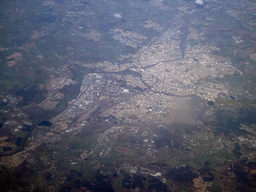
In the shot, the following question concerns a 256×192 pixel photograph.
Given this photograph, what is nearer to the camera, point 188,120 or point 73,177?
point 73,177

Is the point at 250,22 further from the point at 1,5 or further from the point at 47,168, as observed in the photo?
the point at 1,5

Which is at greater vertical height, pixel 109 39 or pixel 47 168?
pixel 109 39

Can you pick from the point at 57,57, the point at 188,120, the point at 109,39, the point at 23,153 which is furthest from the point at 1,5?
the point at 188,120

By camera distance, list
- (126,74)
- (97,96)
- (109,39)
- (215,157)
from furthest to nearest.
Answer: (109,39)
(126,74)
(97,96)
(215,157)

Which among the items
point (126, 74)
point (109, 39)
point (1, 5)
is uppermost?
point (1, 5)

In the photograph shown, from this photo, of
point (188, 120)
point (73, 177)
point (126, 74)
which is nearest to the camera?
point (73, 177)

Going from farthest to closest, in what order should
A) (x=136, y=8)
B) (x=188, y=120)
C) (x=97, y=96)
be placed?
(x=136, y=8), (x=97, y=96), (x=188, y=120)

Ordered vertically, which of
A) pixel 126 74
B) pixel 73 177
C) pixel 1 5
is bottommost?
pixel 73 177

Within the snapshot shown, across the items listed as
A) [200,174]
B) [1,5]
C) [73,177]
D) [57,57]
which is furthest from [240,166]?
[1,5]

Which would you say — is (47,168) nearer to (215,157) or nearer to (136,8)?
(215,157)
